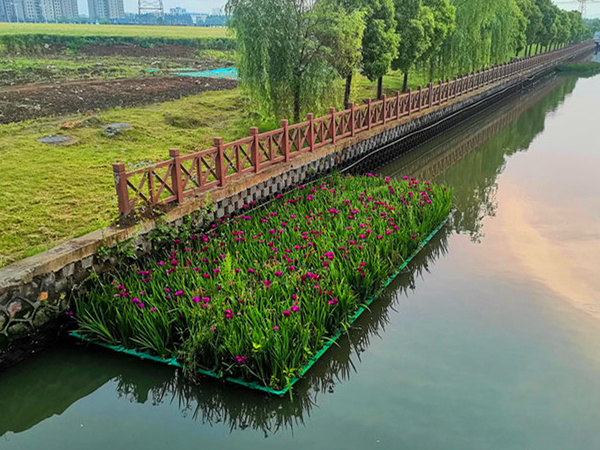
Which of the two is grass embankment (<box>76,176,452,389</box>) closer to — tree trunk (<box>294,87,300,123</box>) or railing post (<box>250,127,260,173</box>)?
railing post (<box>250,127,260,173</box>)

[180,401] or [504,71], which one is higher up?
[504,71]

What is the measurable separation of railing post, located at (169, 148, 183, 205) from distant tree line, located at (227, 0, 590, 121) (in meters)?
5.53

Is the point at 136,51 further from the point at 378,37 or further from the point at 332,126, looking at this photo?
the point at 332,126

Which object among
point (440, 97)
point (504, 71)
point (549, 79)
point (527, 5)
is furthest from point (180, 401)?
point (549, 79)

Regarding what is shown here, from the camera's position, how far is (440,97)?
801 inches

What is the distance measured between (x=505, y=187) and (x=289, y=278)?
8.95m

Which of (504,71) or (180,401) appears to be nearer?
(180,401)

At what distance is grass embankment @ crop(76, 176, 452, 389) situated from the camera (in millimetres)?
5727

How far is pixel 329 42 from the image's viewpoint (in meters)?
13.4

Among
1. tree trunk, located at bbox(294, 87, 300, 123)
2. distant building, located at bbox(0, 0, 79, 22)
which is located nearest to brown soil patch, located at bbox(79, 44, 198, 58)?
tree trunk, located at bbox(294, 87, 300, 123)

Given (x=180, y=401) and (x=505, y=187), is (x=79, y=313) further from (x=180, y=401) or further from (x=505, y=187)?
(x=505, y=187)

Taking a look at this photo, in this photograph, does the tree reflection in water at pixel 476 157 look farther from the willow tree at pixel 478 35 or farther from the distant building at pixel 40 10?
the distant building at pixel 40 10

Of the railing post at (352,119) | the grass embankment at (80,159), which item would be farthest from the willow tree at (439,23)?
the grass embankment at (80,159)

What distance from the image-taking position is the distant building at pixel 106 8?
156500 millimetres
